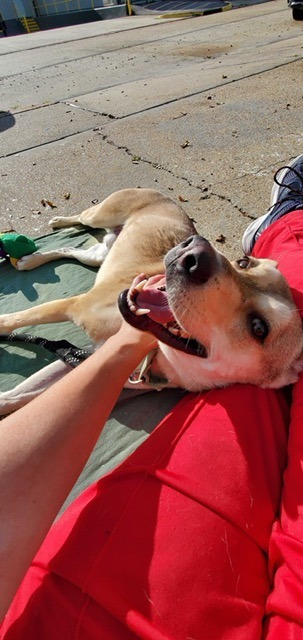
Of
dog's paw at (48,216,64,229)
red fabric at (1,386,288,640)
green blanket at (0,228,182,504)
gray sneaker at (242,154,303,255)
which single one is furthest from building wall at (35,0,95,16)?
red fabric at (1,386,288,640)

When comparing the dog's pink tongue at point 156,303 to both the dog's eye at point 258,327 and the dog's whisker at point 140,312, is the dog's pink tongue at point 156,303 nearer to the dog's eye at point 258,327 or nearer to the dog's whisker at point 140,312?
the dog's whisker at point 140,312

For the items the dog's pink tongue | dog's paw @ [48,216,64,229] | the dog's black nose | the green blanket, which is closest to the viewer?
the dog's black nose

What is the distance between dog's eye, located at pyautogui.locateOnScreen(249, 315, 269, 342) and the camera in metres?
2.31

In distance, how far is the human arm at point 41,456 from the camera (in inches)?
53.1

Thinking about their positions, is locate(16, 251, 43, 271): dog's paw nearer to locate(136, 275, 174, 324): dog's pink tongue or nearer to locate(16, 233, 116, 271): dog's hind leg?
locate(16, 233, 116, 271): dog's hind leg

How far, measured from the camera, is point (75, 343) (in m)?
3.38

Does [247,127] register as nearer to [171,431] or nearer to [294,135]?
[294,135]

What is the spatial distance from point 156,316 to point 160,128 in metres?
5.68

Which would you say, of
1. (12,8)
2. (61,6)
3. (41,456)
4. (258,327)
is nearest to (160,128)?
(258,327)

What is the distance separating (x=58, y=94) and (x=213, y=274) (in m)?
8.94

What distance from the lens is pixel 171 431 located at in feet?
6.51

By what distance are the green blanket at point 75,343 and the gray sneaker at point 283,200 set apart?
4.81 feet

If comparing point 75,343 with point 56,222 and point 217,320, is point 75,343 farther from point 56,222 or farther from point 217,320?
point 56,222

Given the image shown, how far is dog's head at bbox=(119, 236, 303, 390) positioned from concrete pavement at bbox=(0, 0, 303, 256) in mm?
2051
